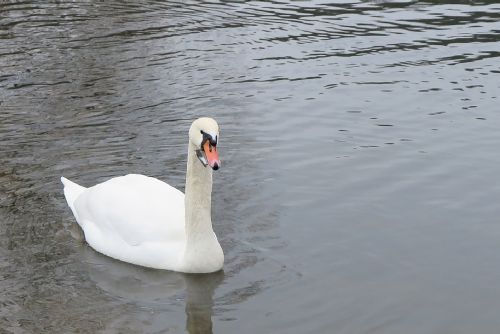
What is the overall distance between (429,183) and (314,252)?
248 centimetres

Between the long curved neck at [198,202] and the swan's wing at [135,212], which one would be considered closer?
the long curved neck at [198,202]

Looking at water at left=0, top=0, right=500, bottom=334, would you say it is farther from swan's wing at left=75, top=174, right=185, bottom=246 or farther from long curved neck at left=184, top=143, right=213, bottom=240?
long curved neck at left=184, top=143, right=213, bottom=240

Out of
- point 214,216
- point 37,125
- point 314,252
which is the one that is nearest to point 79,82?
point 37,125

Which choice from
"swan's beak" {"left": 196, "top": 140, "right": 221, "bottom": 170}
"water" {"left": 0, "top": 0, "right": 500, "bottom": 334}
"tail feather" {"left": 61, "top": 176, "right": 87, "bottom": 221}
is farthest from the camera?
"tail feather" {"left": 61, "top": 176, "right": 87, "bottom": 221}

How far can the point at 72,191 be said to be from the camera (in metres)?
11.0

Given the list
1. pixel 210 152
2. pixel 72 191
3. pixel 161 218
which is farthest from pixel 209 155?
pixel 72 191

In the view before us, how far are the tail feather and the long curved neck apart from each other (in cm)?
182

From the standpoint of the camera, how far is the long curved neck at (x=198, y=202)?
369 inches

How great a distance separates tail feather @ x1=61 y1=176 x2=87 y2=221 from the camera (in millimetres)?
10820

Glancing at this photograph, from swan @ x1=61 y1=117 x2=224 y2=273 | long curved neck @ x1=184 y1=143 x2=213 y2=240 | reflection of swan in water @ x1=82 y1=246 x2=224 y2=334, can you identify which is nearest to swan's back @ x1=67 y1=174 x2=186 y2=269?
swan @ x1=61 y1=117 x2=224 y2=273

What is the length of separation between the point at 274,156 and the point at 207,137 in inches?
158

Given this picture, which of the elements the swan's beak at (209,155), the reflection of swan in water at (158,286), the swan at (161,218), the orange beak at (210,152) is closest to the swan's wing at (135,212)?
the swan at (161,218)

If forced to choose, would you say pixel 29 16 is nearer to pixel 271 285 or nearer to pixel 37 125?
pixel 37 125

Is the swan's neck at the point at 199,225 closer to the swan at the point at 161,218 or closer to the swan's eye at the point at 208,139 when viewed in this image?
the swan at the point at 161,218
